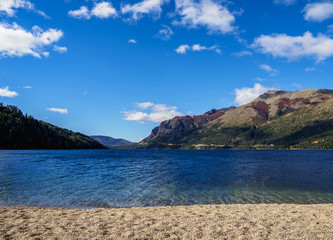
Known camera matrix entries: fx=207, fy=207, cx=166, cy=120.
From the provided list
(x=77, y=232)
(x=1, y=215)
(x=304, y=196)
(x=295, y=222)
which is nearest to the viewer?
(x=77, y=232)

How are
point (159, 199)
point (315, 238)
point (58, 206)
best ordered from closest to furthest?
point (315, 238)
point (58, 206)
point (159, 199)

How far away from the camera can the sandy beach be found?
12828mm

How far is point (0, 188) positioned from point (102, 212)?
22.1 metres

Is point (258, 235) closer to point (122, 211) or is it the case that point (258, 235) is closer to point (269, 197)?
point (122, 211)

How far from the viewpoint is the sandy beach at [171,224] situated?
12.8m

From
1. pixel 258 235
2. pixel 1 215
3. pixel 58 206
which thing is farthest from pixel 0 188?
pixel 258 235

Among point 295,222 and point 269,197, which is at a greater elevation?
point 295,222

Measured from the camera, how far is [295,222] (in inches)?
611

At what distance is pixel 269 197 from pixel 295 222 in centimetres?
1395

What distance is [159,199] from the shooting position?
26703 mm

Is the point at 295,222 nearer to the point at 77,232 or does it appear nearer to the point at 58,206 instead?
the point at 77,232

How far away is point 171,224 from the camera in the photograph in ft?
49.4

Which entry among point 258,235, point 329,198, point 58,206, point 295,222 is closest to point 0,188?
point 58,206

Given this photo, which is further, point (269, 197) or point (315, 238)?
point (269, 197)
